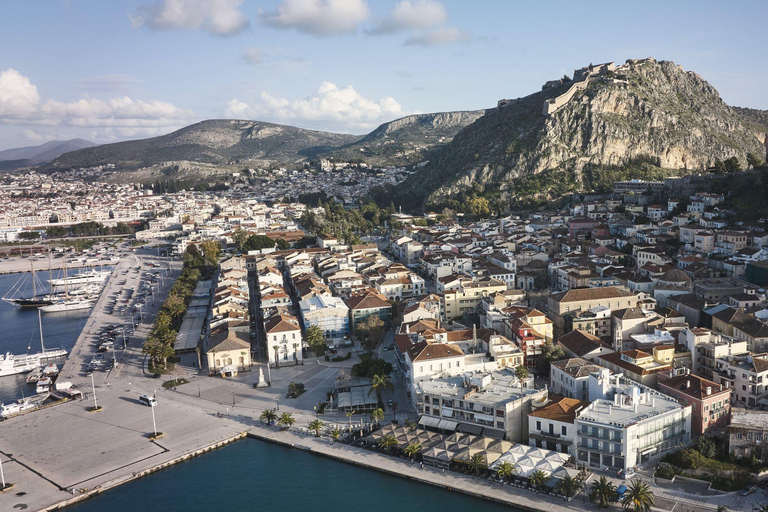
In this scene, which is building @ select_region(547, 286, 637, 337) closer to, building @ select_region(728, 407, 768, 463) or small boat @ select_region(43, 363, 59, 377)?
building @ select_region(728, 407, 768, 463)

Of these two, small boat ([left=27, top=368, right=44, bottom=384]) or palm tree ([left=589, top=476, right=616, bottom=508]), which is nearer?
palm tree ([left=589, top=476, right=616, bottom=508])

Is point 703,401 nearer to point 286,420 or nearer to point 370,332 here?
point 286,420

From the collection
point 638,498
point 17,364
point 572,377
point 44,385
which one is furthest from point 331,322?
point 638,498

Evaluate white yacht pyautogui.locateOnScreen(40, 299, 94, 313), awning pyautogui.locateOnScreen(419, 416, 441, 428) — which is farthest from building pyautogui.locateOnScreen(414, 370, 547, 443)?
white yacht pyautogui.locateOnScreen(40, 299, 94, 313)

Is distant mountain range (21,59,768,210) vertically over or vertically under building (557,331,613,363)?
over

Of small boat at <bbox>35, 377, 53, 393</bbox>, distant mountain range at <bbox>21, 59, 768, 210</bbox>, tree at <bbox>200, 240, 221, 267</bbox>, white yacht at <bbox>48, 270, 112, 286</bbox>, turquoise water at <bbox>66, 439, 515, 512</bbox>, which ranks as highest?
distant mountain range at <bbox>21, 59, 768, 210</bbox>

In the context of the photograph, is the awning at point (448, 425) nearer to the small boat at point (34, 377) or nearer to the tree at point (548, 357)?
the tree at point (548, 357)

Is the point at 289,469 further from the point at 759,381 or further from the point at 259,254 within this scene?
the point at 259,254
